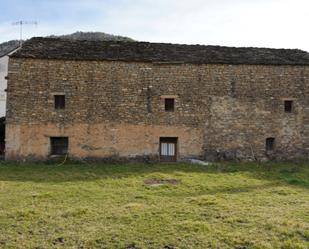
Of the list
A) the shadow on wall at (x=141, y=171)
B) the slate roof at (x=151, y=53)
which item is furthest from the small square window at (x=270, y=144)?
the slate roof at (x=151, y=53)

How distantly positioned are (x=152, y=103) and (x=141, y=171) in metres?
4.08

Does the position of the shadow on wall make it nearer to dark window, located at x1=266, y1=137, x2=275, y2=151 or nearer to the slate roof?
dark window, located at x1=266, y1=137, x2=275, y2=151

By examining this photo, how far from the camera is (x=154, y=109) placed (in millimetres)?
19828

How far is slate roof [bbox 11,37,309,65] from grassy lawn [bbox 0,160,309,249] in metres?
5.73

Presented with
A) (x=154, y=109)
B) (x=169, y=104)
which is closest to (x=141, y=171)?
(x=154, y=109)

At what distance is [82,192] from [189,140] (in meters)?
8.10

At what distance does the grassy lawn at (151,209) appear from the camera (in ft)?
30.0

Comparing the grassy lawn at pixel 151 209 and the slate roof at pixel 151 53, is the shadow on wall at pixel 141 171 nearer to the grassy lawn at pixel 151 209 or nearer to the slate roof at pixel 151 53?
the grassy lawn at pixel 151 209

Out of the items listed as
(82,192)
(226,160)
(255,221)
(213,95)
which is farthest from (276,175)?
(82,192)

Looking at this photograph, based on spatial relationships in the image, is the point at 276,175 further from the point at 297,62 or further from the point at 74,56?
the point at 74,56

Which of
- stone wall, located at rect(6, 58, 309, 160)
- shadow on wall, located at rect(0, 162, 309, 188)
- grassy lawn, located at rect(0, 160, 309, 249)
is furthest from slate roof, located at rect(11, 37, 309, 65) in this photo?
grassy lawn, located at rect(0, 160, 309, 249)

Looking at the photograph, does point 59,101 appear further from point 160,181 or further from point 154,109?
point 160,181

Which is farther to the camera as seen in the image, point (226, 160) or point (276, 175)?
point (226, 160)

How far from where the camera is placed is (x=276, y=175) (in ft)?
55.4
